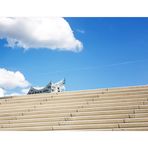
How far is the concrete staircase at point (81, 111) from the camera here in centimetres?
566

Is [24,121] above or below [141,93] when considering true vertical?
below

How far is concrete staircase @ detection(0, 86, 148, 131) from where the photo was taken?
5656 millimetres

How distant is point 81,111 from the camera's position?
6426 mm

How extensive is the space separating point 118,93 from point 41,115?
1.51 metres

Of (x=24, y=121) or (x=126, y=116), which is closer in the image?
(x=126, y=116)
